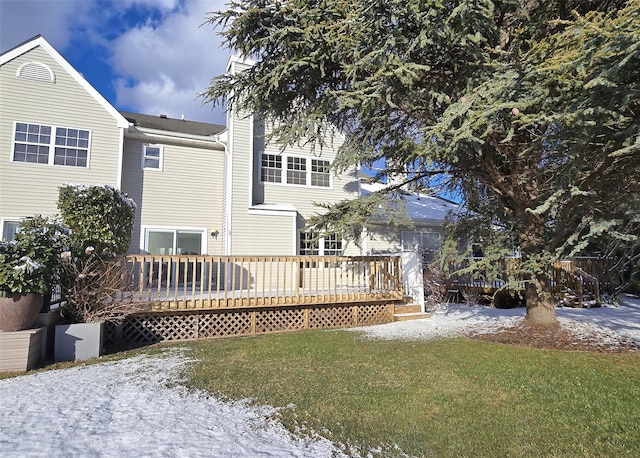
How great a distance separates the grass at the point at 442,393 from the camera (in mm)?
3195

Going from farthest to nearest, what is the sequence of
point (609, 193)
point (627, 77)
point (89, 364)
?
point (609, 193)
point (89, 364)
point (627, 77)

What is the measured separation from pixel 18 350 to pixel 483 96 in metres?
7.34

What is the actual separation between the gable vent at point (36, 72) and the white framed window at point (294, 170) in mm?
6838

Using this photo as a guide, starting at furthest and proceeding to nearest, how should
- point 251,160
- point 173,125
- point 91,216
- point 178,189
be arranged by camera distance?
1. point 173,125
2. point 251,160
3. point 178,189
4. point 91,216

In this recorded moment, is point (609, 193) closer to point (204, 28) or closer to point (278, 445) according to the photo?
point (278, 445)

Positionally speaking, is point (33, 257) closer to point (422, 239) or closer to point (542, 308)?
point (542, 308)

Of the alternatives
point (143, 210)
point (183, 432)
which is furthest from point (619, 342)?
point (143, 210)

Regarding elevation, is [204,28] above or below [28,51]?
below

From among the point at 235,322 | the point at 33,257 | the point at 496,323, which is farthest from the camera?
the point at 496,323

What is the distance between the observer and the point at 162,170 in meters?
12.8

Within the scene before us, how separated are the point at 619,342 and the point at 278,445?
6934mm

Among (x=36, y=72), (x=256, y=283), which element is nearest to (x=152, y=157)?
(x=36, y=72)

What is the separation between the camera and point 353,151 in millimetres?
8406

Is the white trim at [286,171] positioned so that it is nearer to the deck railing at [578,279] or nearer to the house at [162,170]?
the house at [162,170]
